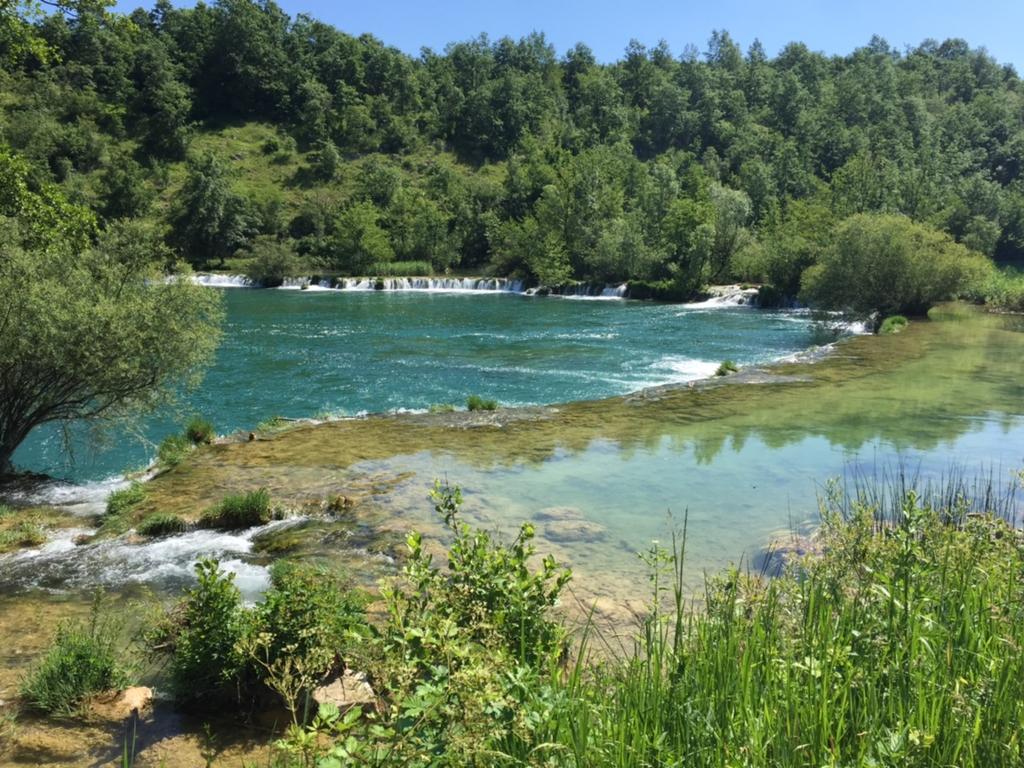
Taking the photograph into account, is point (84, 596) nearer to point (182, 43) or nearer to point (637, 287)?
point (637, 287)

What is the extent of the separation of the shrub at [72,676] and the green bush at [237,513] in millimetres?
5439

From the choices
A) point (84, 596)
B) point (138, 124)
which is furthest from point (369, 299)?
point (138, 124)

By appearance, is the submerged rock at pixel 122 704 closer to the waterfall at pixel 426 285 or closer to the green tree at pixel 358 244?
the waterfall at pixel 426 285

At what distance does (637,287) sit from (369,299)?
26924mm

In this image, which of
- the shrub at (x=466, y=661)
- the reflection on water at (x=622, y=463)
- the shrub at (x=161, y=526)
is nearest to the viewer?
the shrub at (x=466, y=661)

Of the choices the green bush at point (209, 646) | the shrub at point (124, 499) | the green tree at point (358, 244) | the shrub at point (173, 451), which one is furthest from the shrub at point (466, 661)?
the green tree at point (358, 244)

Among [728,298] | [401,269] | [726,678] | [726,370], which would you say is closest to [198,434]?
[726,678]

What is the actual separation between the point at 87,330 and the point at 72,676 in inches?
369

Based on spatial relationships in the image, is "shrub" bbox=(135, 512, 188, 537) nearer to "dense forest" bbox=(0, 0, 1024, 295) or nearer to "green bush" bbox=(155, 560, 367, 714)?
"green bush" bbox=(155, 560, 367, 714)

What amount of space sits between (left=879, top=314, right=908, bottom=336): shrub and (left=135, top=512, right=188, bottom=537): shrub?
3870 centimetres

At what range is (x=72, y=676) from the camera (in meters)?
6.57

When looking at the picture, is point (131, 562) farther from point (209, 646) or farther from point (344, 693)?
point (344, 693)

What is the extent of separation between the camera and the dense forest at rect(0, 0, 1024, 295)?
7669cm

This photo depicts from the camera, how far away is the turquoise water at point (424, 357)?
22109 mm
